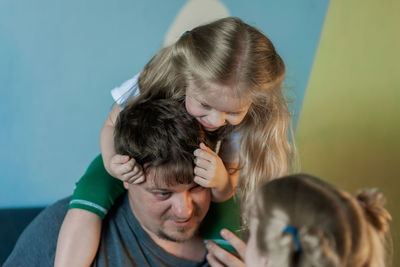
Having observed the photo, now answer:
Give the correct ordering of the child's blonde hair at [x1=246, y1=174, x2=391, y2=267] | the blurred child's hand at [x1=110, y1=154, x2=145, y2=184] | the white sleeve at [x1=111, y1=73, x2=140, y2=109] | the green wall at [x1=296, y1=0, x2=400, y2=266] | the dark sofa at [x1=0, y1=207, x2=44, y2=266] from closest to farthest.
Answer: the child's blonde hair at [x1=246, y1=174, x2=391, y2=267] → the blurred child's hand at [x1=110, y1=154, x2=145, y2=184] → the white sleeve at [x1=111, y1=73, x2=140, y2=109] → the dark sofa at [x1=0, y1=207, x2=44, y2=266] → the green wall at [x1=296, y1=0, x2=400, y2=266]

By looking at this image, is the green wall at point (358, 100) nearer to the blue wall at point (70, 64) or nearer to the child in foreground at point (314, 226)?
the blue wall at point (70, 64)

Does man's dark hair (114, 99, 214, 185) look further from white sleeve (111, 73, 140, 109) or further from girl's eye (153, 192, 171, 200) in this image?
white sleeve (111, 73, 140, 109)

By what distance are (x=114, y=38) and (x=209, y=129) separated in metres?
0.62

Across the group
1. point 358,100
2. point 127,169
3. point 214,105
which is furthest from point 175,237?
point 358,100

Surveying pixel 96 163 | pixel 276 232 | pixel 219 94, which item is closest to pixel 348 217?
pixel 276 232

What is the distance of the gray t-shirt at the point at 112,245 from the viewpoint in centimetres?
117

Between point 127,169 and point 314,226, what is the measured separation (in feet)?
1.66

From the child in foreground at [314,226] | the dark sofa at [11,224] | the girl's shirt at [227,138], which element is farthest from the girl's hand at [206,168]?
the dark sofa at [11,224]

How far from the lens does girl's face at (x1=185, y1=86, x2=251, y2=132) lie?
3.57 feet

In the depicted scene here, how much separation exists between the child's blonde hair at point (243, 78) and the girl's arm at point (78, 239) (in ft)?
1.07

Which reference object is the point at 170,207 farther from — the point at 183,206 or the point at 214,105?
the point at 214,105

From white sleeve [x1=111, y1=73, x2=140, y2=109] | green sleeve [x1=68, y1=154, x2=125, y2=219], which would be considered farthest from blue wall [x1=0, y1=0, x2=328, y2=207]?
green sleeve [x1=68, y1=154, x2=125, y2=219]

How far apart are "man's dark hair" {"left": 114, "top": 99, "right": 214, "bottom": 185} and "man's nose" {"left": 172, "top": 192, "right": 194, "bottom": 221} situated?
0.04 m

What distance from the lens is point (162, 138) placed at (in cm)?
107
